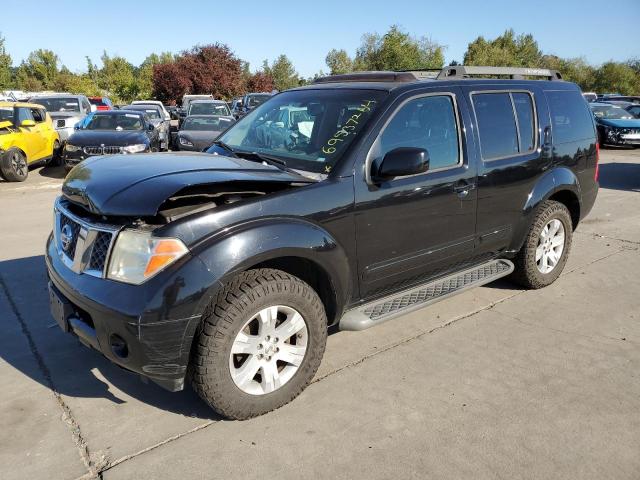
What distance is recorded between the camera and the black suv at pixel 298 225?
2.64 m

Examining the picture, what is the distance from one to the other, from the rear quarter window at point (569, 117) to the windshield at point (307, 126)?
207 cm

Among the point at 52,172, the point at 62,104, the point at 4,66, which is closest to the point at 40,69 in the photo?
the point at 4,66

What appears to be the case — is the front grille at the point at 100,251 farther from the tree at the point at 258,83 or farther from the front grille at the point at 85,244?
the tree at the point at 258,83

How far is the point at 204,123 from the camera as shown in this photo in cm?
1416

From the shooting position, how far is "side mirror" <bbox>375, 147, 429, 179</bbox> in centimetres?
320

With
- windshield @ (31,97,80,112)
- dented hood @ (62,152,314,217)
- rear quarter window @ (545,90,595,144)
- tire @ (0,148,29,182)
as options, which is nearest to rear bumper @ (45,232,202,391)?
dented hood @ (62,152,314,217)

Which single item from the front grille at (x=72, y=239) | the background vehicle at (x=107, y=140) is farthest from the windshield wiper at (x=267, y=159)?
the background vehicle at (x=107, y=140)

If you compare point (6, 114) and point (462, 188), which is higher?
point (6, 114)

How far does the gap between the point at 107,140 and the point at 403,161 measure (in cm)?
964

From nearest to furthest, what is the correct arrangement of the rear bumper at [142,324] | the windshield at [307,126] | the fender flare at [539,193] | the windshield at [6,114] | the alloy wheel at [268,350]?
the rear bumper at [142,324]
the alloy wheel at [268,350]
the windshield at [307,126]
the fender flare at [539,193]
the windshield at [6,114]

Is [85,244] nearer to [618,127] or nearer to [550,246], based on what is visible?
[550,246]

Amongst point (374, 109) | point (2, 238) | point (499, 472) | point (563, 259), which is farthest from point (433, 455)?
point (2, 238)

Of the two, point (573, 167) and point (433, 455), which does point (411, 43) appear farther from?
point (433, 455)

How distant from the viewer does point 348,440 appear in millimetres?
2805
